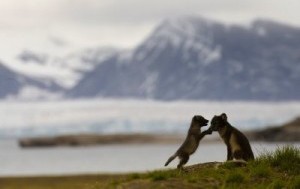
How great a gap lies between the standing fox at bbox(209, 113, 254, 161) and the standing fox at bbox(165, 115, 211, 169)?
0.45 metres

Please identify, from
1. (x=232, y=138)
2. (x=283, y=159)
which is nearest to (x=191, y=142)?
(x=232, y=138)

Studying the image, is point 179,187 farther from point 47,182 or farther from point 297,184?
point 47,182

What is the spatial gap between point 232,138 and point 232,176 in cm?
188

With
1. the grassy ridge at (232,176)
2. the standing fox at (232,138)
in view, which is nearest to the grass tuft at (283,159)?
the grassy ridge at (232,176)

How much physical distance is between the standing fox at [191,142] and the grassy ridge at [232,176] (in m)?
0.41

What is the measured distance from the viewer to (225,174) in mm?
24672

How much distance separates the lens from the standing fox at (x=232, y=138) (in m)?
25.8

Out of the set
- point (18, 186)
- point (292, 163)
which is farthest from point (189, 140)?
point (18, 186)

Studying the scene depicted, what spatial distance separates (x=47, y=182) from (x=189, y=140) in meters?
91.5

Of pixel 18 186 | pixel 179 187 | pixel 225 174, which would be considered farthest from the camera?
pixel 18 186

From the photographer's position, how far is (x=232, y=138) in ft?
84.6

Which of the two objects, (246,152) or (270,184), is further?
(246,152)

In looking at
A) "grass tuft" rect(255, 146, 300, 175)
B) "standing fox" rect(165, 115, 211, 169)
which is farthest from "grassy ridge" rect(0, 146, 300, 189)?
"standing fox" rect(165, 115, 211, 169)

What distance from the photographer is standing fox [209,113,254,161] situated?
25.8m
